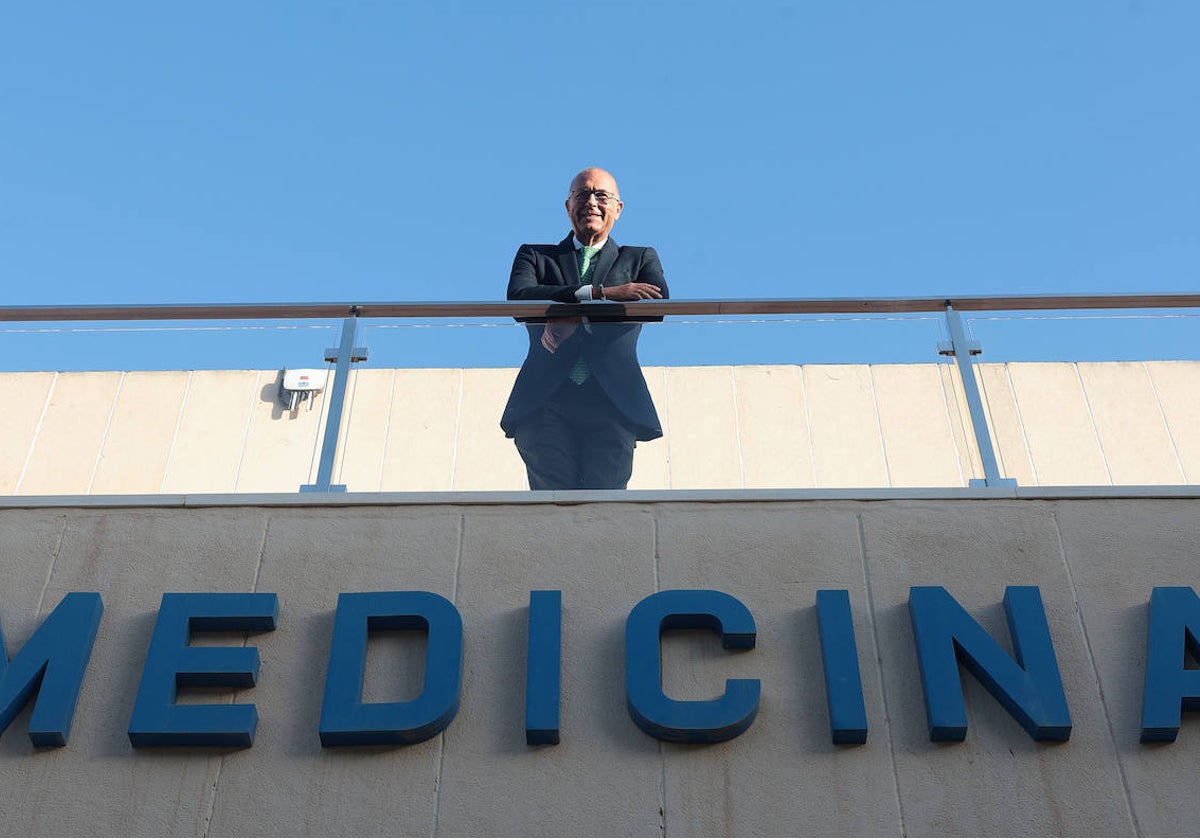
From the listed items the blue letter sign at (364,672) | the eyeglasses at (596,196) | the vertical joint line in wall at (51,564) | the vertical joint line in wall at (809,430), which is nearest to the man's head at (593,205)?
the eyeglasses at (596,196)

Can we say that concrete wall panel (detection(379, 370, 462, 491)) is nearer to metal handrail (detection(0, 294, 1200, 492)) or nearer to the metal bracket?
metal handrail (detection(0, 294, 1200, 492))

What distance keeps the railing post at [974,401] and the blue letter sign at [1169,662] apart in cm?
78

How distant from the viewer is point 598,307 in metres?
5.88

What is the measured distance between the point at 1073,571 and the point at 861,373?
1189mm

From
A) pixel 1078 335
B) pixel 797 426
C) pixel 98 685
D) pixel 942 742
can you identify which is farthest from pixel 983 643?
pixel 98 685

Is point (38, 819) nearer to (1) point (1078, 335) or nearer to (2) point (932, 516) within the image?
(2) point (932, 516)

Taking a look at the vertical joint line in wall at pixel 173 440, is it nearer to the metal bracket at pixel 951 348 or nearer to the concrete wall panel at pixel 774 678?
the concrete wall panel at pixel 774 678

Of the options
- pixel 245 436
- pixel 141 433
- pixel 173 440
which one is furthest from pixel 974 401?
pixel 141 433

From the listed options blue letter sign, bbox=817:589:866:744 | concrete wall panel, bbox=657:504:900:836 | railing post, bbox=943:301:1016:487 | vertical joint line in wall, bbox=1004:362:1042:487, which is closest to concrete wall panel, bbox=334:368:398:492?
concrete wall panel, bbox=657:504:900:836

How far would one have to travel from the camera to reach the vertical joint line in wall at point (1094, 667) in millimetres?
4559

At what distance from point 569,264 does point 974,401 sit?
77.0 inches

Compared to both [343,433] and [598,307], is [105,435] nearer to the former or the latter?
[343,433]

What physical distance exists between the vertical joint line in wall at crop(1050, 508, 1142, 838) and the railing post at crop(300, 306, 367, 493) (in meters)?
2.88

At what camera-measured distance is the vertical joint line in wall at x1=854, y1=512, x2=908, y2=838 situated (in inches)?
181
